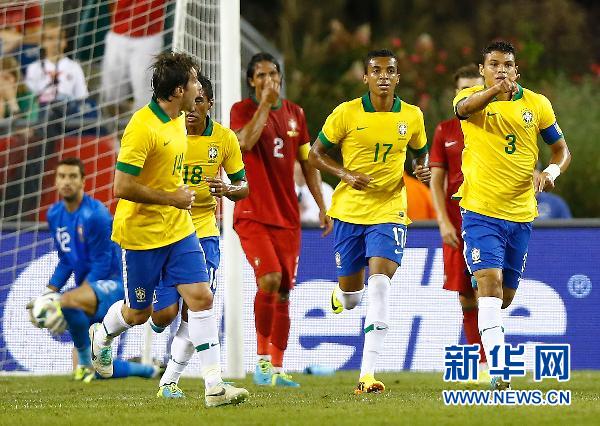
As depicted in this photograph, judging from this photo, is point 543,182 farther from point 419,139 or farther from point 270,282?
point 270,282

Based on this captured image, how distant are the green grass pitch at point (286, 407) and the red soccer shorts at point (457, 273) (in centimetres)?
78

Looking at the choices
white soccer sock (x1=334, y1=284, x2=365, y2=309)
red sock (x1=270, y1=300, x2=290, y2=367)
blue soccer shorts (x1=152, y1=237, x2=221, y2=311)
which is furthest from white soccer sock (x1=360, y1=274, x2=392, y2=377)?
red sock (x1=270, y1=300, x2=290, y2=367)

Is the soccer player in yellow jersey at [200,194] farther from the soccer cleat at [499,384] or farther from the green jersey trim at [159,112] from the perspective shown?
the soccer cleat at [499,384]

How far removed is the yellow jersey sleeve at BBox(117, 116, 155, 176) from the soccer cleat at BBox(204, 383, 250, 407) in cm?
146

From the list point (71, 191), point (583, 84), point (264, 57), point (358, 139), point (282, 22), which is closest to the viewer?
point (358, 139)

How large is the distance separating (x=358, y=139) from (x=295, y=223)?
1.58m

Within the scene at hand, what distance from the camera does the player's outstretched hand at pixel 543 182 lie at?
10.3m

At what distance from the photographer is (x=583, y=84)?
A: 20469 mm

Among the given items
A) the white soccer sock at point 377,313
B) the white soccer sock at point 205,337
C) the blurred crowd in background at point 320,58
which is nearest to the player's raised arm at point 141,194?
the white soccer sock at point 205,337

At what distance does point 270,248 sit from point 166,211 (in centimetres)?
253

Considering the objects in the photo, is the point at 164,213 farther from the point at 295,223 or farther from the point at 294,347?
the point at 294,347

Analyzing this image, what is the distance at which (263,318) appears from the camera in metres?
12.6

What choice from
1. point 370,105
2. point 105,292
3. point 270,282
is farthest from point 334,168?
point 105,292

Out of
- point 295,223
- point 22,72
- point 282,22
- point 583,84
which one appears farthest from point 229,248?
point 282,22
